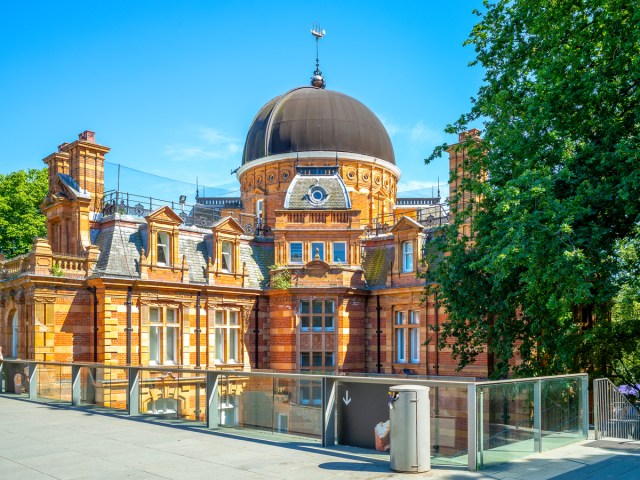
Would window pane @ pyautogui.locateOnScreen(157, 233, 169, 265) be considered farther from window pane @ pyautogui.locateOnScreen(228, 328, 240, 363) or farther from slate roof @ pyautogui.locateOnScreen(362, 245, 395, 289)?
slate roof @ pyautogui.locateOnScreen(362, 245, 395, 289)

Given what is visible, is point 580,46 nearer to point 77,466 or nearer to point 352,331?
point 77,466

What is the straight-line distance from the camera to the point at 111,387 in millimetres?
19266

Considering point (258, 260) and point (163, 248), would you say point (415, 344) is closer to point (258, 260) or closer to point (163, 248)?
point (258, 260)

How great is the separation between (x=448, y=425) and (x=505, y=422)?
1.01 meters

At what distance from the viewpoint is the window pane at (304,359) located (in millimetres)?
31688

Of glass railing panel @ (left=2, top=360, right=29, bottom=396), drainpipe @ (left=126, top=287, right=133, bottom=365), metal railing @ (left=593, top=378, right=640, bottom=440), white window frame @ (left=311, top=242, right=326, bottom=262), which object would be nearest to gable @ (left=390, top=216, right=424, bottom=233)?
white window frame @ (left=311, top=242, right=326, bottom=262)

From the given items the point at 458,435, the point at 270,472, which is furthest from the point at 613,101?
the point at 270,472

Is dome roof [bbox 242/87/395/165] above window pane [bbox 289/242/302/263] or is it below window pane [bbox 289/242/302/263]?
above

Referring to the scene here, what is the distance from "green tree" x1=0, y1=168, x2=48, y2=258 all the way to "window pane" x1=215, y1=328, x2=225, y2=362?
58.5 feet

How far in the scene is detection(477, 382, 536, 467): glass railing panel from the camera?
1122 centimetres

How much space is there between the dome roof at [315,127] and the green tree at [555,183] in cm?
1939

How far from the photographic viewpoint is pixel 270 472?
35.1 ft

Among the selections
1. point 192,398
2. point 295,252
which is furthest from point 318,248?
point 192,398

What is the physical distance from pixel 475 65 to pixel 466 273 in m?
6.87
